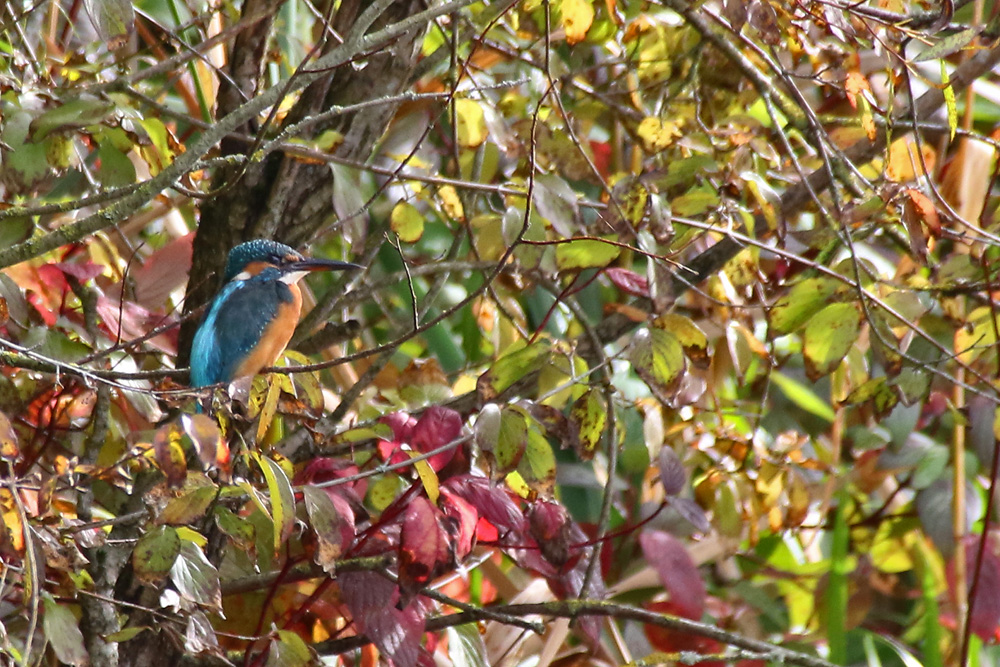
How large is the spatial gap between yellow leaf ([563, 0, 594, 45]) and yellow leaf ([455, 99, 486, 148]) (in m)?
0.16

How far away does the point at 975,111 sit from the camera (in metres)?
2.71

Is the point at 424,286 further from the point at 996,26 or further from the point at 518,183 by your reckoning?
the point at 996,26

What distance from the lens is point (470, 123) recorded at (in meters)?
1.49

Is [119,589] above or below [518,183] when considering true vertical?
below

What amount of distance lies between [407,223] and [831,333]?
56 cm

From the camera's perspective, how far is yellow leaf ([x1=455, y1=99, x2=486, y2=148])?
4.77 ft

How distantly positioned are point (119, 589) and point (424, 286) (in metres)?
1.29

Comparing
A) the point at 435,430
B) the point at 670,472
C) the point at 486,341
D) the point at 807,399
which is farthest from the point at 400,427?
the point at 807,399

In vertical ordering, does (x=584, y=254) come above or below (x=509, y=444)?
above

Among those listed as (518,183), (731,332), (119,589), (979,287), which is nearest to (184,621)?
(119,589)

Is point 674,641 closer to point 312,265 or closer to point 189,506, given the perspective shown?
point 312,265

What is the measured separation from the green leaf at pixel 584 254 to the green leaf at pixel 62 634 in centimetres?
64

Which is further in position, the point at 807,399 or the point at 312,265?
the point at 807,399

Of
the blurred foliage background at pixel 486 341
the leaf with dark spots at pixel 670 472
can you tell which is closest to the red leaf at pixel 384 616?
the blurred foliage background at pixel 486 341
